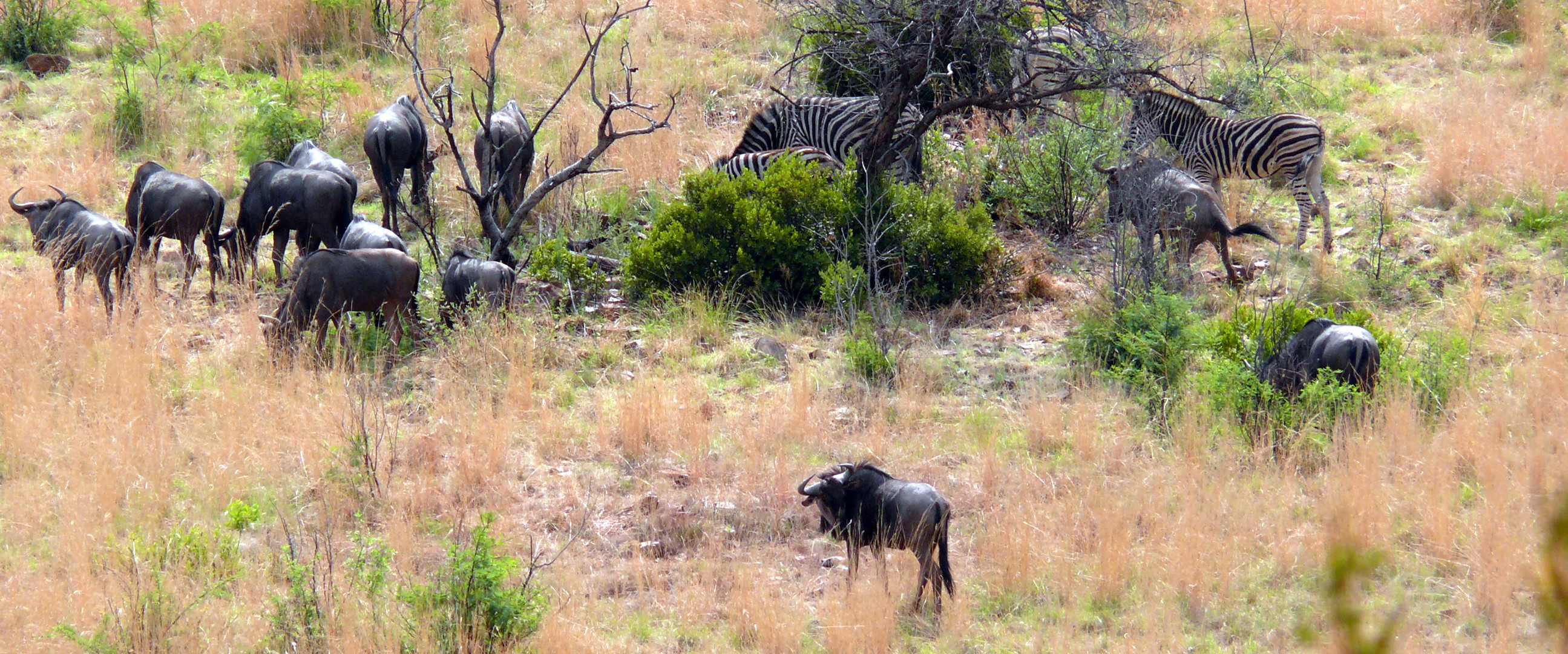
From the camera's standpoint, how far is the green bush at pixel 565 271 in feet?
30.3

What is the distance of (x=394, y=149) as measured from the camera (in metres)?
10.2

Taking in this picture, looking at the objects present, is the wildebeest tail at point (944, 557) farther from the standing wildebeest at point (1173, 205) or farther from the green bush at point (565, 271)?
the green bush at point (565, 271)

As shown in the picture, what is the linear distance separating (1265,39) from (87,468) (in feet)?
44.0

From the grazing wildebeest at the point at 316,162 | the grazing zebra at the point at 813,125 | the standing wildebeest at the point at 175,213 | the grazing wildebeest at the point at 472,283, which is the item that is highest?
the grazing zebra at the point at 813,125

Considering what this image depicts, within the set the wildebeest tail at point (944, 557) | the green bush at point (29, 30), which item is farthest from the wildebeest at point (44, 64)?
the wildebeest tail at point (944, 557)

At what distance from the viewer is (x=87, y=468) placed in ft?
20.1

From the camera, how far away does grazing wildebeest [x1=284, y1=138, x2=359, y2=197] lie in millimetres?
9469

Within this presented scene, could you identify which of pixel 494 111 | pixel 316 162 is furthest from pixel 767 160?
pixel 316 162

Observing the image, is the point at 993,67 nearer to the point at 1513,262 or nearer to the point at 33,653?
the point at 1513,262

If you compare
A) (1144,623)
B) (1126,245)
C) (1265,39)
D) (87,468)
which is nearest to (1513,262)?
(1126,245)

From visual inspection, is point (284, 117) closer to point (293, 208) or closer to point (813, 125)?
point (293, 208)

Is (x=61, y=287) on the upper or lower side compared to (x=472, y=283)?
lower

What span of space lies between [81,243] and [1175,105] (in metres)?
8.86

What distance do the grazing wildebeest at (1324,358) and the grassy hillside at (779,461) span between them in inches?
7.1
